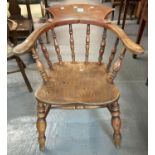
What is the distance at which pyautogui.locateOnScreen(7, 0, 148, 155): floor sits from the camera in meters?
1.46

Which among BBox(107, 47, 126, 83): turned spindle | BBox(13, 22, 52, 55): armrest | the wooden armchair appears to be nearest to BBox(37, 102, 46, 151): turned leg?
the wooden armchair

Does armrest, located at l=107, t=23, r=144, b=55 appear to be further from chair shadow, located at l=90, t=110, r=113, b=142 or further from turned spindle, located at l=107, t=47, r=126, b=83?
chair shadow, located at l=90, t=110, r=113, b=142

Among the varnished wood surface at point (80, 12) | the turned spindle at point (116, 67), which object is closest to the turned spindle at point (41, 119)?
the turned spindle at point (116, 67)

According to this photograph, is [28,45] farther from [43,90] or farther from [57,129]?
[57,129]

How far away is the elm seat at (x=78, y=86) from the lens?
1.21 m

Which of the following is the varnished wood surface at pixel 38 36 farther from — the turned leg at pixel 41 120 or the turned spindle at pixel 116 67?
the turned leg at pixel 41 120

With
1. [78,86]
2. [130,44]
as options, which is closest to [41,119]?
[78,86]

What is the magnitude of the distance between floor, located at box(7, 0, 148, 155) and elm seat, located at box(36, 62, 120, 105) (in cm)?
43

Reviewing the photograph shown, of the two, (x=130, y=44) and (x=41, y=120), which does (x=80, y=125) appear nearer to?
(x=41, y=120)

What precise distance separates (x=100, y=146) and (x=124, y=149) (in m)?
0.16

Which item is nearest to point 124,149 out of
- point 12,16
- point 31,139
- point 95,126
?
point 95,126

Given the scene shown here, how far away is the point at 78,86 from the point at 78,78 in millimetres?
87

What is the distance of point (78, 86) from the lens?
1.32m
